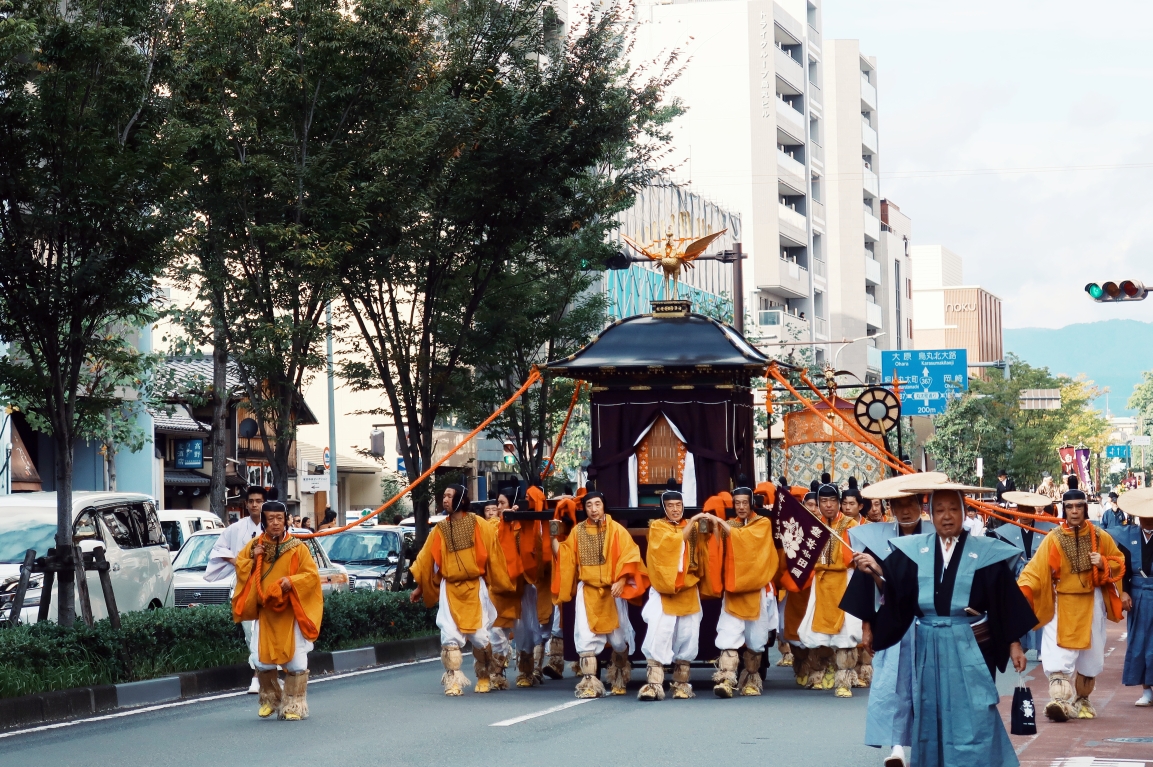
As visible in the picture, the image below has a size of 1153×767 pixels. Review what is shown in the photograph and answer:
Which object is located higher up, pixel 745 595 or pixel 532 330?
pixel 532 330

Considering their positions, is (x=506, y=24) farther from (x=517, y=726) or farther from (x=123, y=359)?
(x=517, y=726)

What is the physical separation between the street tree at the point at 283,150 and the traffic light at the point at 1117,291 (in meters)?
9.99

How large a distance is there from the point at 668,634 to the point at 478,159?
751 centimetres

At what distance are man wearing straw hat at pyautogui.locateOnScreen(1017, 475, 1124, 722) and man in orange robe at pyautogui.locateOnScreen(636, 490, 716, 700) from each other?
9.25ft

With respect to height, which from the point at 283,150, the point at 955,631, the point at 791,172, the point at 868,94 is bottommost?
the point at 955,631

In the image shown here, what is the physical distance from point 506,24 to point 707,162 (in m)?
49.5

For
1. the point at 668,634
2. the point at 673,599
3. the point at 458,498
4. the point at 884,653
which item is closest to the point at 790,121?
the point at 458,498

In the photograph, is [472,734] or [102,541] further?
[102,541]

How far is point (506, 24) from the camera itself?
20016 mm

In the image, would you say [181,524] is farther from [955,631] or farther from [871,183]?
[871,183]

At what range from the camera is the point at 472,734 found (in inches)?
461

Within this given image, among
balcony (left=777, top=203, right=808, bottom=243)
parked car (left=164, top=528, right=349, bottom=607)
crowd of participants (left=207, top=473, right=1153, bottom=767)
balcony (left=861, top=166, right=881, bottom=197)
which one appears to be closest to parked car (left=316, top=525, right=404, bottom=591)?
parked car (left=164, top=528, right=349, bottom=607)

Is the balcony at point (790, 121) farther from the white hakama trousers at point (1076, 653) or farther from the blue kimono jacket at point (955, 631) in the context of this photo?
the blue kimono jacket at point (955, 631)

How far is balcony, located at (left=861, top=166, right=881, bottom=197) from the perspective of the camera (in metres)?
81.4
